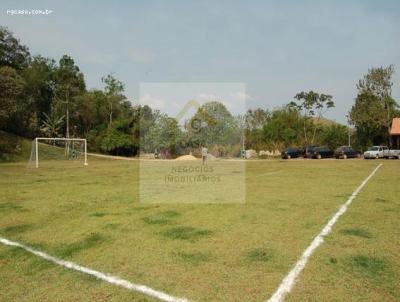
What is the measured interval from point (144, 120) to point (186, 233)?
52124 millimetres

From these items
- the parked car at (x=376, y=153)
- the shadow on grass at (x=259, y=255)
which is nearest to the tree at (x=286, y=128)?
the parked car at (x=376, y=153)

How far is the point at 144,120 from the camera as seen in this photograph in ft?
190

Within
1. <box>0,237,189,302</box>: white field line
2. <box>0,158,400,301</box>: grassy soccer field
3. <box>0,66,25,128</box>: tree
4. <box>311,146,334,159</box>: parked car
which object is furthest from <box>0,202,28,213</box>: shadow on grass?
<box>311,146,334,159</box>: parked car

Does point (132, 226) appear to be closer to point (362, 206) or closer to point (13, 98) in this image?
point (362, 206)

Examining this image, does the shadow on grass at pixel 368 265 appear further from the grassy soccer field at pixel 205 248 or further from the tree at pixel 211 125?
the tree at pixel 211 125

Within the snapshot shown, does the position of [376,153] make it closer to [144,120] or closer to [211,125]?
[211,125]

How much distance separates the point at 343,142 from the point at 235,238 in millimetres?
52164

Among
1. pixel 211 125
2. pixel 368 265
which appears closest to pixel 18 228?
pixel 368 265

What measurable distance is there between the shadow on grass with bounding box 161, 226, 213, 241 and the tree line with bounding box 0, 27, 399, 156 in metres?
40.1

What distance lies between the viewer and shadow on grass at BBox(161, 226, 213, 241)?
6.54 meters

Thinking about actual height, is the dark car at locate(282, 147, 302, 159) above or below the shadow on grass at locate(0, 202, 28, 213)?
above

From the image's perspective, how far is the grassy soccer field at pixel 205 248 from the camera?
13.9ft

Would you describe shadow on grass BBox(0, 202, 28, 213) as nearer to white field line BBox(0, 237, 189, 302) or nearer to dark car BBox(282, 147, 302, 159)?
white field line BBox(0, 237, 189, 302)

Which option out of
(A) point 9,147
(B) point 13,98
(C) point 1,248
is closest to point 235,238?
(C) point 1,248
